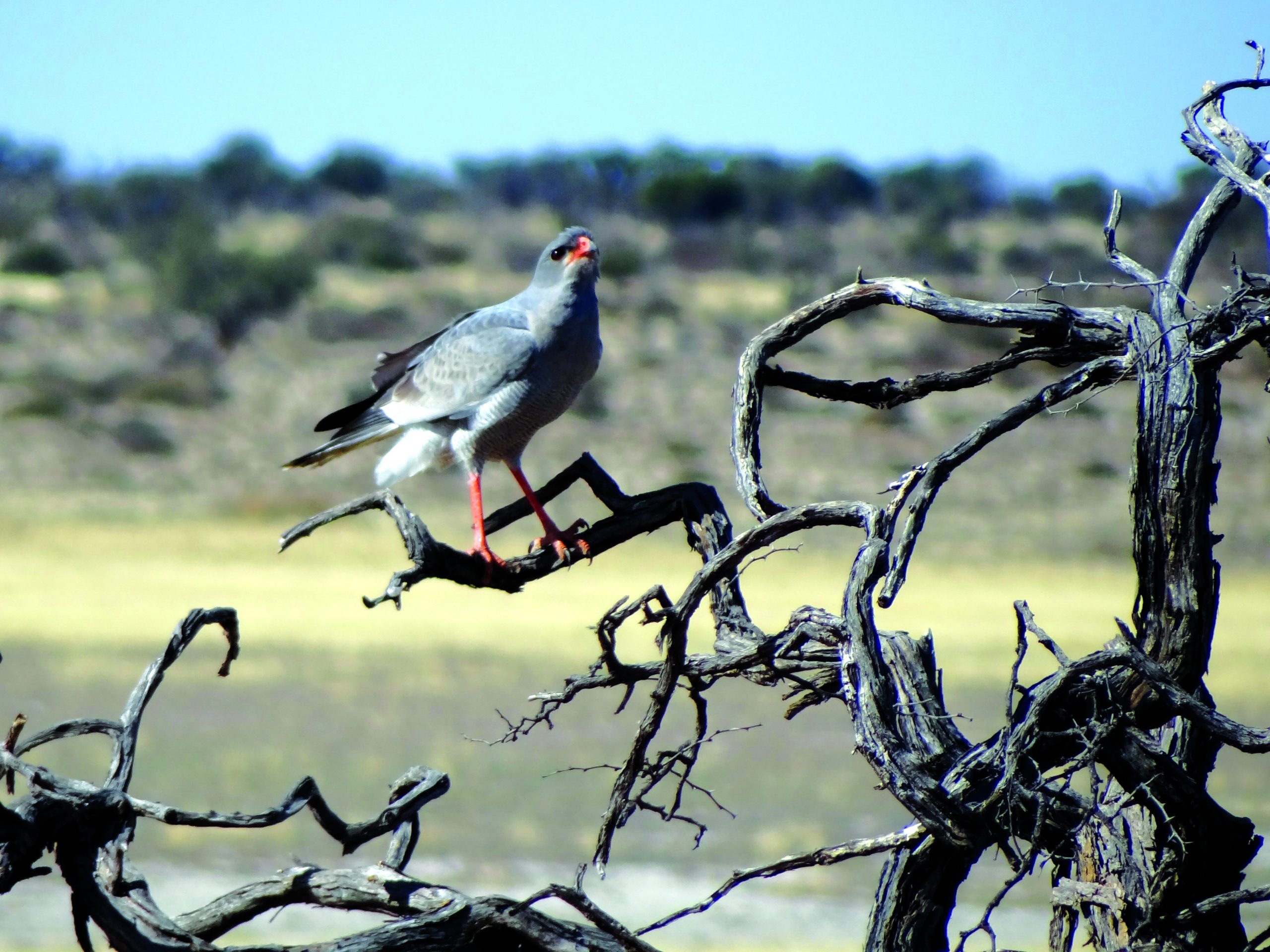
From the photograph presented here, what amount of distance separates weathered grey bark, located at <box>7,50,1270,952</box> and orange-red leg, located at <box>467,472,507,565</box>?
35.7 inches

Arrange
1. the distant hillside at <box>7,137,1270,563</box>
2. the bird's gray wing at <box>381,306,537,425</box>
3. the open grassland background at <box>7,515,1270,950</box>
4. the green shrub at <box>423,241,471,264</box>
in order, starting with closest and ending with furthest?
the bird's gray wing at <box>381,306,537,425</box> < the open grassland background at <box>7,515,1270,950</box> < the distant hillside at <box>7,137,1270,563</box> < the green shrub at <box>423,241,471,264</box>

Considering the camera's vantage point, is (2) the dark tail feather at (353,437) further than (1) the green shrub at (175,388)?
No

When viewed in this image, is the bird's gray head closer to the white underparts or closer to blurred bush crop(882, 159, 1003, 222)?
the white underparts

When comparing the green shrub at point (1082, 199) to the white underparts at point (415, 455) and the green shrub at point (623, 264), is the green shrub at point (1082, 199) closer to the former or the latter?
the green shrub at point (623, 264)

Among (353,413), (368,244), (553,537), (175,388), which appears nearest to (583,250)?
(353,413)

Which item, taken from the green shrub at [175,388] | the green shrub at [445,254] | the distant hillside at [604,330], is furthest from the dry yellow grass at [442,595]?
the green shrub at [445,254]

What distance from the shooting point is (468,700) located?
1470cm

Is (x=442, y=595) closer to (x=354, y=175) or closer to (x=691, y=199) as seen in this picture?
(x=691, y=199)

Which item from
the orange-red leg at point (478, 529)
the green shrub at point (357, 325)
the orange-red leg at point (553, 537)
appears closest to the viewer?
the orange-red leg at point (553, 537)

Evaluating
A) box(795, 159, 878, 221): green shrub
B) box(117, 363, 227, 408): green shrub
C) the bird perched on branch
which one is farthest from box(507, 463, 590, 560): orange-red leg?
box(795, 159, 878, 221): green shrub

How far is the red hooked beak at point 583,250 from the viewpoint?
5.37m

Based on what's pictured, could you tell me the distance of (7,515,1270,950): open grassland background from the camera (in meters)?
10.7

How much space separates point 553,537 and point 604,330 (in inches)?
975

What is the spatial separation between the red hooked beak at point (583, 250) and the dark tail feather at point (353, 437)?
2.78ft
